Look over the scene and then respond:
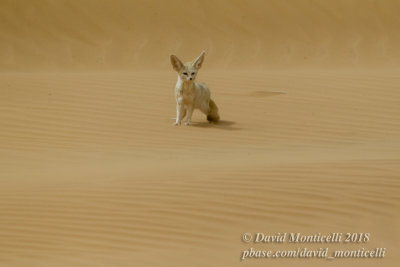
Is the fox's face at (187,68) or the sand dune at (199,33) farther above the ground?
the sand dune at (199,33)

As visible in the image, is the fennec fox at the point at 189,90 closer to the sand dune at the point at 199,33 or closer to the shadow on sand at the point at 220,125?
the shadow on sand at the point at 220,125

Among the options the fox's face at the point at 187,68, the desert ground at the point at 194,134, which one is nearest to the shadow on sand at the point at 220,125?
the desert ground at the point at 194,134

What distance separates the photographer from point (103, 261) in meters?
5.24

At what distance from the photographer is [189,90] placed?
9641 mm

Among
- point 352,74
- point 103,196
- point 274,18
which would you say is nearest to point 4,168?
point 103,196

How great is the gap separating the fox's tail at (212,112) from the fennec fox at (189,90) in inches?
0.6

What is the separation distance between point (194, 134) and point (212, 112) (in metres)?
0.65

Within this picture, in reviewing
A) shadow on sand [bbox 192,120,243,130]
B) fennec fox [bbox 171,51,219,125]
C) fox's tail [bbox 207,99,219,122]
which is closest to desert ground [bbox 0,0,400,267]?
shadow on sand [bbox 192,120,243,130]

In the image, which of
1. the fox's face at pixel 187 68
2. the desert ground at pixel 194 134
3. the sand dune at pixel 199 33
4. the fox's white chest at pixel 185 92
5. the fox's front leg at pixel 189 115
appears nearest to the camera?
the desert ground at pixel 194 134

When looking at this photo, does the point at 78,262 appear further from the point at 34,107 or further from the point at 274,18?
the point at 274,18

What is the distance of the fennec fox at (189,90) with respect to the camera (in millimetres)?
9531

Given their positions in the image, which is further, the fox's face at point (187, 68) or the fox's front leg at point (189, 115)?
the fox's front leg at point (189, 115)

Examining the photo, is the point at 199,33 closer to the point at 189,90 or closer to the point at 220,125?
the point at 220,125

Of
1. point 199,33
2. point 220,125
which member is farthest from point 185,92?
point 199,33
